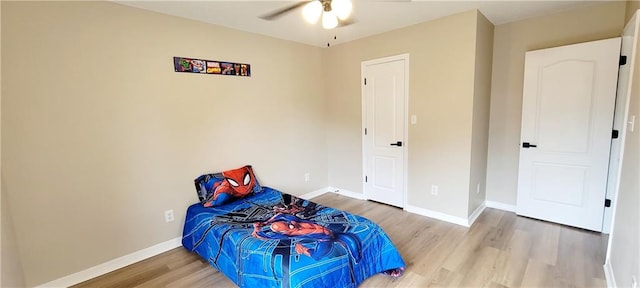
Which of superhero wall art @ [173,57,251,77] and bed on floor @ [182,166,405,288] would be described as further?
superhero wall art @ [173,57,251,77]

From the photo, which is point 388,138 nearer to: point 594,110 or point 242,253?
point 594,110

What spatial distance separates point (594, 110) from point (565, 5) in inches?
42.5

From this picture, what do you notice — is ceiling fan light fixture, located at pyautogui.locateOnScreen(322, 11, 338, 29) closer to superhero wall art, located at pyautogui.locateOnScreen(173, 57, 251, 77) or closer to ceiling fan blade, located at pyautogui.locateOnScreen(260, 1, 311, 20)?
ceiling fan blade, located at pyautogui.locateOnScreen(260, 1, 311, 20)

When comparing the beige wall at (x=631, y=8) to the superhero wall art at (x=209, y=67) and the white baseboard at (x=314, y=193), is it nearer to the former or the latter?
the superhero wall art at (x=209, y=67)

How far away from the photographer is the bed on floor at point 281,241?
1.82m

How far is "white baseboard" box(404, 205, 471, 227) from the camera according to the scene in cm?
312

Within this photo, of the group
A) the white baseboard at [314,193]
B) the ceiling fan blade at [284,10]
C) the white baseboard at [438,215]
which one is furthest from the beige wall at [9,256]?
the white baseboard at [438,215]

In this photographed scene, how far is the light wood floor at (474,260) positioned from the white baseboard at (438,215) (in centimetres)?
9

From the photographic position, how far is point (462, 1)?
259cm

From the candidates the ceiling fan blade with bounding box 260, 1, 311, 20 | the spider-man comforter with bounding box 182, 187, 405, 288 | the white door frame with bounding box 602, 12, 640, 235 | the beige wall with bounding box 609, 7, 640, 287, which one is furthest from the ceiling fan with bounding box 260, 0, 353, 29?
the white door frame with bounding box 602, 12, 640, 235

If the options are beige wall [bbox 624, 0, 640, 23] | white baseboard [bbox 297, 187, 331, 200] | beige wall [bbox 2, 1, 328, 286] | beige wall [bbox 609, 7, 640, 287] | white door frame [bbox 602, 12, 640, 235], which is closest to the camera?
beige wall [bbox 609, 7, 640, 287]

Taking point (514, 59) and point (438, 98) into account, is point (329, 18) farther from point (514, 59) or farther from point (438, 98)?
point (514, 59)

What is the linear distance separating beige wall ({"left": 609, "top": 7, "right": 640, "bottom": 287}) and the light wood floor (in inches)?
12.8

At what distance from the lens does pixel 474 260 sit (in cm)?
241
